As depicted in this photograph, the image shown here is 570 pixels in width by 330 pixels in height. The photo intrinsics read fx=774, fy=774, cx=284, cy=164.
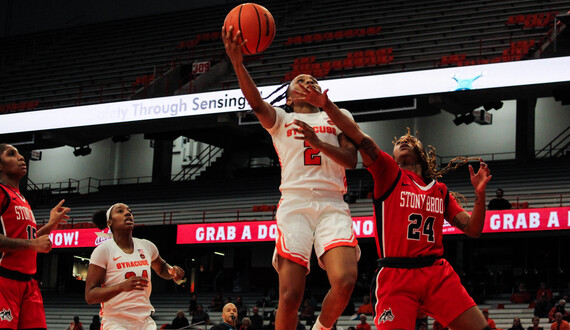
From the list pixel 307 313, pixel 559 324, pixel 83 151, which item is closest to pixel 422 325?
pixel 559 324

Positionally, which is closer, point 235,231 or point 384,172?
point 384,172

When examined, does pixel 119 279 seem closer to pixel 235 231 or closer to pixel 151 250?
pixel 151 250

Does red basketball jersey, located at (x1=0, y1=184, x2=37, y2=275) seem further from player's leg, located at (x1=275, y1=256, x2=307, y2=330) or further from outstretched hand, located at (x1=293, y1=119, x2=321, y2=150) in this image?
outstretched hand, located at (x1=293, y1=119, x2=321, y2=150)

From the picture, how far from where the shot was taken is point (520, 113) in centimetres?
2750

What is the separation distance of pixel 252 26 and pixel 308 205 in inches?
67.0

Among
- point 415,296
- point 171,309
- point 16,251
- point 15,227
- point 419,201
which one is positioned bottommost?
point 171,309

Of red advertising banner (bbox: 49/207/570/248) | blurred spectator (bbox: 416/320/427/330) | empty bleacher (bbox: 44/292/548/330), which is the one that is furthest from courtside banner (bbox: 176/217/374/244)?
blurred spectator (bbox: 416/320/427/330)

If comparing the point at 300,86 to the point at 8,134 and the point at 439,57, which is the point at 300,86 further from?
the point at 8,134

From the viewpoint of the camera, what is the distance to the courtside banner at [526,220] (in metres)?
19.9

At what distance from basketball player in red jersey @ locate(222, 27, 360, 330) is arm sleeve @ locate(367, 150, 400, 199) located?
22 cm

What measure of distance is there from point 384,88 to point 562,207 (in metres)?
6.32

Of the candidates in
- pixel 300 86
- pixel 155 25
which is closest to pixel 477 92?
pixel 155 25

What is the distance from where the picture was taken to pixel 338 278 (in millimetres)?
5883

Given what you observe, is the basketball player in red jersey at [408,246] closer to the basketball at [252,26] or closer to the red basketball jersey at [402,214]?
the red basketball jersey at [402,214]
